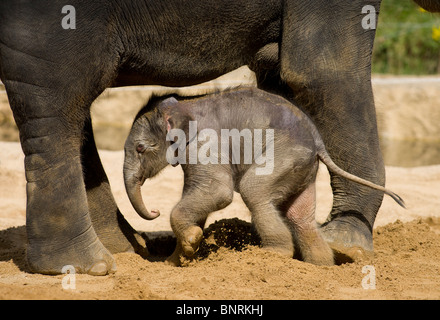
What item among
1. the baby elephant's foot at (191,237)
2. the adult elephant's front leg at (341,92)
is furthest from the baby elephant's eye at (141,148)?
the adult elephant's front leg at (341,92)

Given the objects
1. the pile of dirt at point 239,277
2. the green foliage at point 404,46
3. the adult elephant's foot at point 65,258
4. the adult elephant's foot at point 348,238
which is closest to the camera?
the pile of dirt at point 239,277

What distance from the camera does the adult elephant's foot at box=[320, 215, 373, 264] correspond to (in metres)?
4.44

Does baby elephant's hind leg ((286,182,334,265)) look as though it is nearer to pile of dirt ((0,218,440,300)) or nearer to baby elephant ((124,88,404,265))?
baby elephant ((124,88,404,265))

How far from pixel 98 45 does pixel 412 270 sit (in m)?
2.16

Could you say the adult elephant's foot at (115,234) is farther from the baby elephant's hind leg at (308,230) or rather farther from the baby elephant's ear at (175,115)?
the baby elephant's hind leg at (308,230)

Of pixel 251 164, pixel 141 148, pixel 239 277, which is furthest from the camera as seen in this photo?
pixel 141 148

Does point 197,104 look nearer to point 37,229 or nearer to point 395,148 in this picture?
point 37,229

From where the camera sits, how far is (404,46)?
12.3m

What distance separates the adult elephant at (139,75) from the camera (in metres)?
3.88

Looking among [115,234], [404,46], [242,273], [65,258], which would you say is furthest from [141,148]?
[404,46]

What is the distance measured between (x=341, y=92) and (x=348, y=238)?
2.91 feet

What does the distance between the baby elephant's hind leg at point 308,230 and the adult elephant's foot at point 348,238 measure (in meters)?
0.14

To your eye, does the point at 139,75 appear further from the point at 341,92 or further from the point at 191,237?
the point at 341,92
